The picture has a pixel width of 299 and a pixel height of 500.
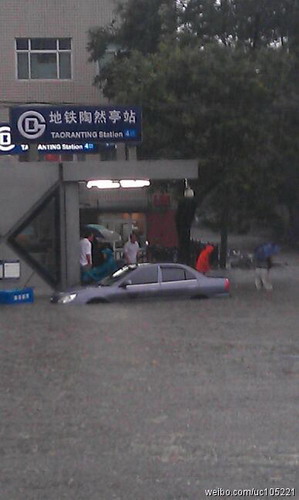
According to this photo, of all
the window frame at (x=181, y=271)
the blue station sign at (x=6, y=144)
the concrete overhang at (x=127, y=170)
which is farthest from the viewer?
the blue station sign at (x=6, y=144)

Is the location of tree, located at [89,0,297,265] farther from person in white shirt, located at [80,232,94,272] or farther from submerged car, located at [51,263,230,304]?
submerged car, located at [51,263,230,304]

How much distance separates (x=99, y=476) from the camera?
8125 mm

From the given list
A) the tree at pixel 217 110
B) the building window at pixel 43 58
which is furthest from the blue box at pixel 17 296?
the building window at pixel 43 58

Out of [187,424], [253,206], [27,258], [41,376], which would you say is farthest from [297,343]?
[253,206]

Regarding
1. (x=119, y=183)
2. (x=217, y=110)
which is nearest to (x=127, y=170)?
(x=119, y=183)

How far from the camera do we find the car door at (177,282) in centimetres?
2503

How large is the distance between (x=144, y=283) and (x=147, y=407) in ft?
45.5

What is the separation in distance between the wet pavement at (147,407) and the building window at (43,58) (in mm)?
27835

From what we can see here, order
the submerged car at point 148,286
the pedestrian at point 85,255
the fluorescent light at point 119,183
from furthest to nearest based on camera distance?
1. the fluorescent light at point 119,183
2. the pedestrian at point 85,255
3. the submerged car at point 148,286

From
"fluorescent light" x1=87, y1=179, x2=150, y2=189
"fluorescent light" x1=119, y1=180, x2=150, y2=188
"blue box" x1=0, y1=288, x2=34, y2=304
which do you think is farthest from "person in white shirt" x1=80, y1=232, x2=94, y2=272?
"blue box" x1=0, y1=288, x2=34, y2=304

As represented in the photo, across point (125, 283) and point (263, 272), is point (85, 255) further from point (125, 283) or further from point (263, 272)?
point (263, 272)

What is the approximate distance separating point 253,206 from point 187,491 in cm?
3019

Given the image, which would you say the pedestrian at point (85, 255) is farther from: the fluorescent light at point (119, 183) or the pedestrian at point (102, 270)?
the fluorescent light at point (119, 183)

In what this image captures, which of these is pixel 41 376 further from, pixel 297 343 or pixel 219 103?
pixel 219 103
